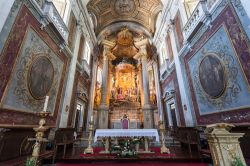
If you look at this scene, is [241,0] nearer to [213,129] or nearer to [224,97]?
[224,97]

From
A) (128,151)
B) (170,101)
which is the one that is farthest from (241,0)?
(170,101)

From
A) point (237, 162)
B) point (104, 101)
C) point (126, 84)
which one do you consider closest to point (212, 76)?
point (237, 162)

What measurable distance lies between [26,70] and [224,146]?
5.27m

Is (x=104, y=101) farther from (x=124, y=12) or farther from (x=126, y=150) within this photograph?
(x=124, y=12)

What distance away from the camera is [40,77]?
4770 mm

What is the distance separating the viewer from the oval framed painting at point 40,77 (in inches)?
171

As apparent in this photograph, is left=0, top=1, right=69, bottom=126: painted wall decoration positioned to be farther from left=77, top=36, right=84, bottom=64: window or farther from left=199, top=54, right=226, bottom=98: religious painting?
left=199, top=54, right=226, bottom=98: religious painting

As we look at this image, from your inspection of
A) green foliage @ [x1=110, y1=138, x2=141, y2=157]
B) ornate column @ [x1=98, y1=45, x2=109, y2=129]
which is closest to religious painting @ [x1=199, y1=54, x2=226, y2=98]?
green foliage @ [x1=110, y1=138, x2=141, y2=157]

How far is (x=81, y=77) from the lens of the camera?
29.3ft

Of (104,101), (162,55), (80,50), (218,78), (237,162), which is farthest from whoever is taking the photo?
(162,55)

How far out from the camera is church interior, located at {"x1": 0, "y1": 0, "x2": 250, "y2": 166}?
3.30 meters

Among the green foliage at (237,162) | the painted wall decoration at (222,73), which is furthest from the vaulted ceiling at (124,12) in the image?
the green foliage at (237,162)

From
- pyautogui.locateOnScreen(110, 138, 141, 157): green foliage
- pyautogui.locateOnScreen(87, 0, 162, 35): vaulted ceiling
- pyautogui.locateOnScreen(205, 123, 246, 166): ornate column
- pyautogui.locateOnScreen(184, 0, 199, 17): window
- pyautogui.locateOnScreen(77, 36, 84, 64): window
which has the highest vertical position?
pyautogui.locateOnScreen(87, 0, 162, 35): vaulted ceiling

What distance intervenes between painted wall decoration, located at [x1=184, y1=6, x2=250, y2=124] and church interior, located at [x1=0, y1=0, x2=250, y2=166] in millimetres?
28
